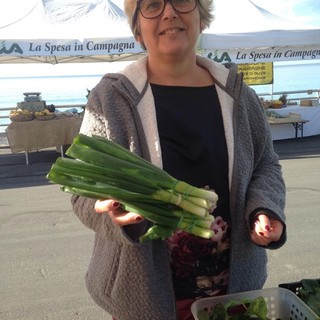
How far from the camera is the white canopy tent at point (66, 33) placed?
356 inches

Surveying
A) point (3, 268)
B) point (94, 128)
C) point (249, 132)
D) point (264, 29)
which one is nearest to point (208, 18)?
point (249, 132)

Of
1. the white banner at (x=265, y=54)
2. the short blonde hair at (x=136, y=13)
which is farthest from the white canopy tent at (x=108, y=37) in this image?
the short blonde hair at (x=136, y=13)

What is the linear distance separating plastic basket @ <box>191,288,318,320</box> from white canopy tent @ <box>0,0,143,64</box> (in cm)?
830

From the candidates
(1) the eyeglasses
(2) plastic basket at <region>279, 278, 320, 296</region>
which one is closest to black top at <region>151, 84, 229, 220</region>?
(1) the eyeglasses

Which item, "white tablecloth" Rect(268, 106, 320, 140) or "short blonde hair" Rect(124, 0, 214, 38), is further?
"white tablecloth" Rect(268, 106, 320, 140)

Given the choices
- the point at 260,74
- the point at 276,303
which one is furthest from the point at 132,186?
the point at 260,74

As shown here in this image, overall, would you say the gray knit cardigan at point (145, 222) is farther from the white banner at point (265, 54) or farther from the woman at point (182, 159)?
the white banner at point (265, 54)

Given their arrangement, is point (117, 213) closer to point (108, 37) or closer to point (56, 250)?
point (56, 250)

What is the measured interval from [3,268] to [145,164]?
Result: 11.2 ft

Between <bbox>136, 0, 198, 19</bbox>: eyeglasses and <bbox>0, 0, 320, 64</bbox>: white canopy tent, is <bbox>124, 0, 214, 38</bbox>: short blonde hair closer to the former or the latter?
<bbox>136, 0, 198, 19</bbox>: eyeglasses

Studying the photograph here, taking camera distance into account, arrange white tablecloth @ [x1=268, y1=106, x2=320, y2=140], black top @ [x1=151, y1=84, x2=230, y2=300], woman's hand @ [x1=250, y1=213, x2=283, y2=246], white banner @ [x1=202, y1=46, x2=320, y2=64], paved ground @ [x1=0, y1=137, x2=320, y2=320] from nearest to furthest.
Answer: woman's hand @ [x1=250, y1=213, x2=283, y2=246]
black top @ [x1=151, y1=84, x2=230, y2=300]
paved ground @ [x1=0, y1=137, x2=320, y2=320]
white banner @ [x1=202, y1=46, x2=320, y2=64]
white tablecloth @ [x1=268, y1=106, x2=320, y2=140]

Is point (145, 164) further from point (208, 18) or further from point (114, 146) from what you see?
point (208, 18)

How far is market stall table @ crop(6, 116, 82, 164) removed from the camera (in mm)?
9117

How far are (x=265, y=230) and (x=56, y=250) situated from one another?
356 centimetres
